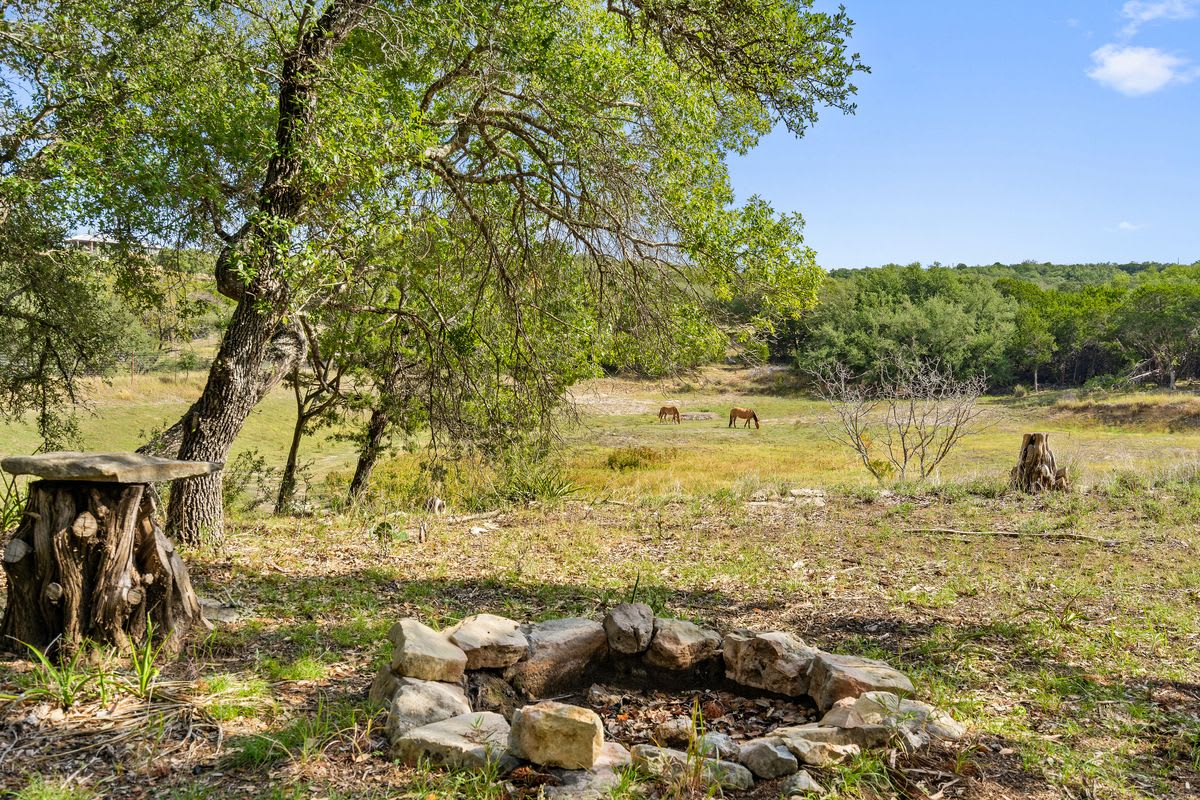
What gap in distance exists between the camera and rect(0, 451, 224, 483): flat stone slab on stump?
3.64 m

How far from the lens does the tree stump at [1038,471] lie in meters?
10.8

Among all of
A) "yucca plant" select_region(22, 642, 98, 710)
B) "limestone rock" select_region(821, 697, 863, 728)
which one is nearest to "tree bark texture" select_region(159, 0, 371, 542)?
"yucca plant" select_region(22, 642, 98, 710)

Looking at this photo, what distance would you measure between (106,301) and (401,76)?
529 centimetres

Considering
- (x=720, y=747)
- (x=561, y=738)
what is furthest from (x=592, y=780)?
(x=720, y=747)

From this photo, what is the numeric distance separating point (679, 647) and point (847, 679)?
945 mm

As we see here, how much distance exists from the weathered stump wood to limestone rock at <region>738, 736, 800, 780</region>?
301cm

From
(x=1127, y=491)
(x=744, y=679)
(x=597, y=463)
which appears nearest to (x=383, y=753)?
(x=744, y=679)

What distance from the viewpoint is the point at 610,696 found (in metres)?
4.18

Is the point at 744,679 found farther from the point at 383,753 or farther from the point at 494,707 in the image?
the point at 383,753

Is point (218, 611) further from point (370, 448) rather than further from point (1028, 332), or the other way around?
point (1028, 332)

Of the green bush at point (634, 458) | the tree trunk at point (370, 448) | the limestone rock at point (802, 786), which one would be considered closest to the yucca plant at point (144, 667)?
the limestone rock at point (802, 786)

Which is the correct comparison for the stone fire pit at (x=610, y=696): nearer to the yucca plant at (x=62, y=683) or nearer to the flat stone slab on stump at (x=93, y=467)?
the yucca plant at (x=62, y=683)

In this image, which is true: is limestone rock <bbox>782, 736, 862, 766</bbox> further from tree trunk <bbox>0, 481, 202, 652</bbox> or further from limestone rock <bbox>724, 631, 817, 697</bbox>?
tree trunk <bbox>0, 481, 202, 652</bbox>

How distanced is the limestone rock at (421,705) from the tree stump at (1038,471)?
9828 millimetres
